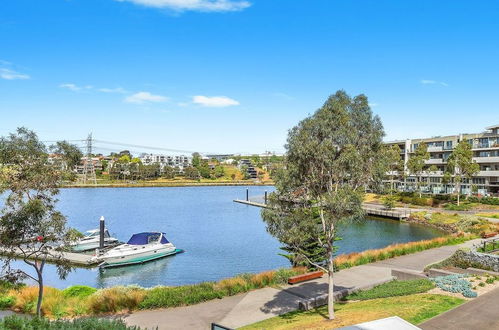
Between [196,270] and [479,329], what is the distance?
2714 cm

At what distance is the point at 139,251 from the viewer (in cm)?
4250

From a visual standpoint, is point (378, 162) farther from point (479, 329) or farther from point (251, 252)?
point (251, 252)

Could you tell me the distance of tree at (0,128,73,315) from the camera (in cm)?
1658

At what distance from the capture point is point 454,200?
7900 cm

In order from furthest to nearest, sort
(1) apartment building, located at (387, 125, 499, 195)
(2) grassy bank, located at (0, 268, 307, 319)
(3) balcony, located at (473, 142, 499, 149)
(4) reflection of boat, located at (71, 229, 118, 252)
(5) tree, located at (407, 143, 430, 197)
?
1. (5) tree, located at (407, 143, 430, 197)
2. (1) apartment building, located at (387, 125, 499, 195)
3. (3) balcony, located at (473, 142, 499, 149)
4. (4) reflection of boat, located at (71, 229, 118, 252)
5. (2) grassy bank, located at (0, 268, 307, 319)

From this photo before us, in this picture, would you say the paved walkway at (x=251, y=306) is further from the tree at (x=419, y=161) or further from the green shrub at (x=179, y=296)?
the tree at (x=419, y=161)

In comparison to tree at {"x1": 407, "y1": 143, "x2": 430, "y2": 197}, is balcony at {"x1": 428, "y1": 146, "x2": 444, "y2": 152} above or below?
above

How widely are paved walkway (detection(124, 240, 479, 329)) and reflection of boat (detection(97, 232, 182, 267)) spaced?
2107cm

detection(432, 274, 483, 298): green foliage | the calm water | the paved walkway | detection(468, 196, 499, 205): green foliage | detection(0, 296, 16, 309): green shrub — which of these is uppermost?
detection(468, 196, 499, 205): green foliage

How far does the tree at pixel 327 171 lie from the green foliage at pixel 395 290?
4.65 meters

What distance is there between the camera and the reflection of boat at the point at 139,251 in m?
40.4

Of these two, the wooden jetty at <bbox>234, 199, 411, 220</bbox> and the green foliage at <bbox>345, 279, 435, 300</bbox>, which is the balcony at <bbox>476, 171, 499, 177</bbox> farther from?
the green foliage at <bbox>345, 279, 435, 300</bbox>

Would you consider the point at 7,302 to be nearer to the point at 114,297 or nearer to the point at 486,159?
the point at 114,297

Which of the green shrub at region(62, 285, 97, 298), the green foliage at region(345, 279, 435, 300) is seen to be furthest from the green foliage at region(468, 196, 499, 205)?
the green shrub at region(62, 285, 97, 298)
